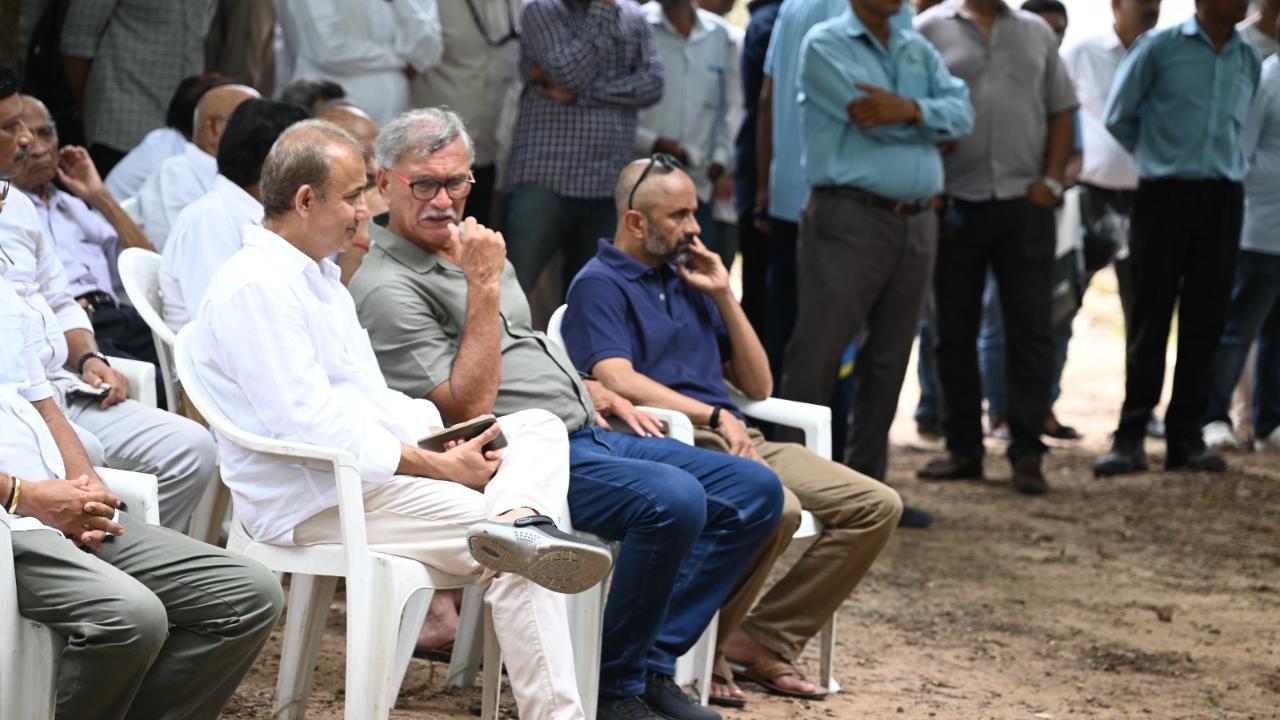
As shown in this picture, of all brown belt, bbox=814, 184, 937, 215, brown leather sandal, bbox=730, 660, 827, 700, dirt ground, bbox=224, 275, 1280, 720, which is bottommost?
dirt ground, bbox=224, 275, 1280, 720

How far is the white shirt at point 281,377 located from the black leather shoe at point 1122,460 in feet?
16.7

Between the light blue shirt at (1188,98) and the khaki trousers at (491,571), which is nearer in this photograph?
the khaki trousers at (491,571)

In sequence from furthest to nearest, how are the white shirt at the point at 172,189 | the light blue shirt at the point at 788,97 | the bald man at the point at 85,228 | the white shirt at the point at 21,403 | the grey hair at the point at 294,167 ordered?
1. the light blue shirt at the point at 788,97
2. the white shirt at the point at 172,189
3. the bald man at the point at 85,228
4. the grey hair at the point at 294,167
5. the white shirt at the point at 21,403

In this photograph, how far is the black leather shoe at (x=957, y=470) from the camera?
748 centimetres

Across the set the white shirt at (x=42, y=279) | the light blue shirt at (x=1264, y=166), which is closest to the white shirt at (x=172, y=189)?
the white shirt at (x=42, y=279)

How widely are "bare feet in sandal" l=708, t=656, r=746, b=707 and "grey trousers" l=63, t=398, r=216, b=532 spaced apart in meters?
1.40

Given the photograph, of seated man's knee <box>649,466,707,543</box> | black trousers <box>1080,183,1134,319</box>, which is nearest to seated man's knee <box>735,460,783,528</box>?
seated man's knee <box>649,466,707,543</box>

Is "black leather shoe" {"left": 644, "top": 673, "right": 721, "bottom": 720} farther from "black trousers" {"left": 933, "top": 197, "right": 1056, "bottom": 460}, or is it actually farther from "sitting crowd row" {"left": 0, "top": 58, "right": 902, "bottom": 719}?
"black trousers" {"left": 933, "top": 197, "right": 1056, "bottom": 460}

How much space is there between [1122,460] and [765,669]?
391 cm

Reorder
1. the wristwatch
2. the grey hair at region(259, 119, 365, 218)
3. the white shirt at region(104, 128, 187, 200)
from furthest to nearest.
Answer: the wristwatch < the white shirt at region(104, 128, 187, 200) < the grey hair at region(259, 119, 365, 218)

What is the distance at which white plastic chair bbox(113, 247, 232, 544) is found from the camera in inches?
162

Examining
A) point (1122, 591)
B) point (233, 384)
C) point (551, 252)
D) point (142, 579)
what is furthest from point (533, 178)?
point (142, 579)

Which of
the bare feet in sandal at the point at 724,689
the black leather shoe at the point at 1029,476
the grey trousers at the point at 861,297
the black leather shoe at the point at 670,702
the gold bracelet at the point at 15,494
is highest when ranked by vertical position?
the gold bracelet at the point at 15,494

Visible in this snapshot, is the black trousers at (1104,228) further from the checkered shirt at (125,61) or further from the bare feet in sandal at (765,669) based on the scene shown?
the checkered shirt at (125,61)
